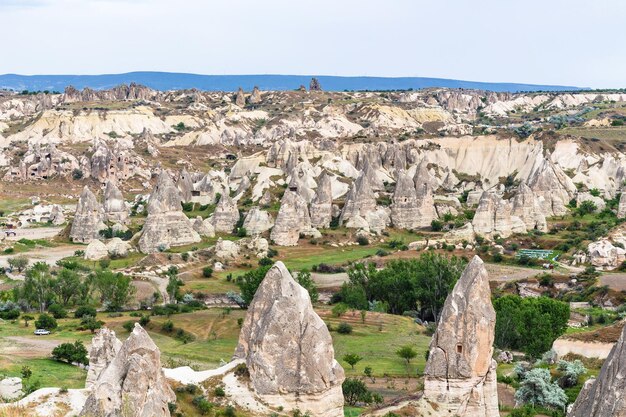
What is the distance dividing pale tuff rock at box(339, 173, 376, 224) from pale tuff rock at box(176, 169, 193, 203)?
26.3 meters

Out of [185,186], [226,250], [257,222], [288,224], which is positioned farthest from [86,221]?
[185,186]

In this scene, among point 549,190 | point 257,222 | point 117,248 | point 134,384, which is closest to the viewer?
point 134,384

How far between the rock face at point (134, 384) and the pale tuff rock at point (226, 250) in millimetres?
54466

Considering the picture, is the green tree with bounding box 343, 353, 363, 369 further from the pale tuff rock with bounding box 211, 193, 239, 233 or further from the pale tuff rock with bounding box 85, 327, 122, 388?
the pale tuff rock with bounding box 211, 193, 239, 233

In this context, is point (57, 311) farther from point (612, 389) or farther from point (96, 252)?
point (612, 389)

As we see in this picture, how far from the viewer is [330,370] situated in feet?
87.8

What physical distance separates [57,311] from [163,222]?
27.3m

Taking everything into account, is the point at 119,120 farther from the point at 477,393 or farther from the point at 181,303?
the point at 477,393

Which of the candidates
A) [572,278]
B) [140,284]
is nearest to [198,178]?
[140,284]

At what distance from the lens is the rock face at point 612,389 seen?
17219mm

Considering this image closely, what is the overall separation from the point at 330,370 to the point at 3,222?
298 feet

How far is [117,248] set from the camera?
81.6 meters

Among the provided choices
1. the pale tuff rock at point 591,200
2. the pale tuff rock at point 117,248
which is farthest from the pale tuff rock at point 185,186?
the pale tuff rock at point 591,200

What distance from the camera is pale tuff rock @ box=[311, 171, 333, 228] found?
98.1m
